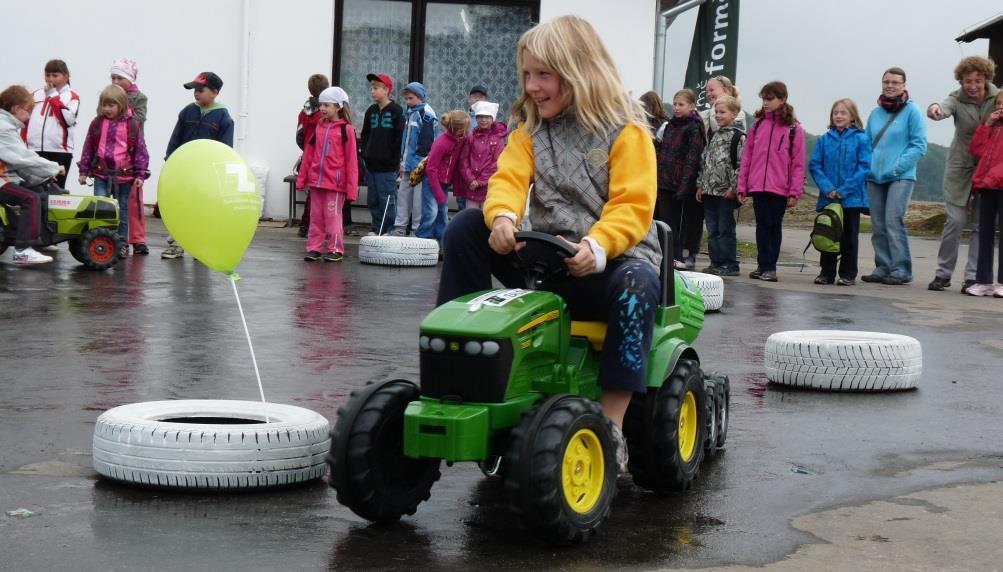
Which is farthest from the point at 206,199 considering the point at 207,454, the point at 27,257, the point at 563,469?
the point at 27,257

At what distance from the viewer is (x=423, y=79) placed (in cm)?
2070

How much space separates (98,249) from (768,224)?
22.4 ft

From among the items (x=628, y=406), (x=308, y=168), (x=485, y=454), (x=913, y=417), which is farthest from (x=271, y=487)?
(x=308, y=168)

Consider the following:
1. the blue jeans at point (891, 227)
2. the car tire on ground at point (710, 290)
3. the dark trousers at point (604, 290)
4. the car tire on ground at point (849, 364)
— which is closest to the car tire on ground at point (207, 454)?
the dark trousers at point (604, 290)

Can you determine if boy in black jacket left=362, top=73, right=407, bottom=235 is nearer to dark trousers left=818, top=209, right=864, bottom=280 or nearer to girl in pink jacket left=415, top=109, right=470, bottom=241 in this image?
girl in pink jacket left=415, top=109, right=470, bottom=241

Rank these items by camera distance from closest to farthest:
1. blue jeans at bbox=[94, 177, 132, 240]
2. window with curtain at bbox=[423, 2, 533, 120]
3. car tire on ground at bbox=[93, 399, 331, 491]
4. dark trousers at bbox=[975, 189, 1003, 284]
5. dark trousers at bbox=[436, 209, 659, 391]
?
1. dark trousers at bbox=[436, 209, 659, 391]
2. car tire on ground at bbox=[93, 399, 331, 491]
3. dark trousers at bbox=[975, 189, 1003, 284]
4. blue jeans at bbox=[94, 177, 132, 240]
5. window with curtain at bbox=[423, 2, 533, 120]

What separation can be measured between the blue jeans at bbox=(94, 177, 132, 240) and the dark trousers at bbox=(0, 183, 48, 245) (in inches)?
45.1

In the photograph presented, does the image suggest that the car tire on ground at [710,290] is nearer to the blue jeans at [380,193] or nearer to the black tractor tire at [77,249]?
the black tractor tire at [77,249]

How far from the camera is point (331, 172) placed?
566 inches

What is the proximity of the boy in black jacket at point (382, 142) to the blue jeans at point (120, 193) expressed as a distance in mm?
3918

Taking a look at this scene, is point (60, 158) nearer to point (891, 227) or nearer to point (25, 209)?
point (25, 209)

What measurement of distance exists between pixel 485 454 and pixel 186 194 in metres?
2.26

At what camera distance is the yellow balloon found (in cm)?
580

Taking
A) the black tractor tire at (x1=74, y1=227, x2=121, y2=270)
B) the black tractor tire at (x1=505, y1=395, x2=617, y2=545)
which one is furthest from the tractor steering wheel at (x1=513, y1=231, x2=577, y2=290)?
the black tractor tire at (x1=74, y1=227, x2=121, y2=270)
